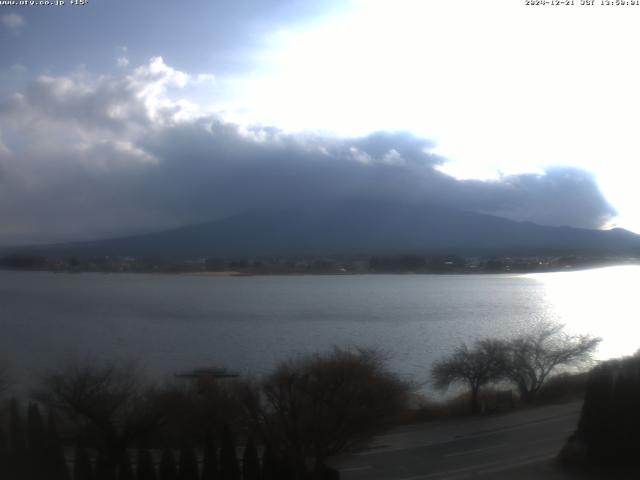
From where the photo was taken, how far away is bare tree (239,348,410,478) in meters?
8.17

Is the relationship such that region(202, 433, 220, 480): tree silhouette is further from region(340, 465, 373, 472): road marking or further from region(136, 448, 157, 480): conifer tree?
region(340, 465, 373, 472): road marking

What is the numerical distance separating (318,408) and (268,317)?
14402 mm

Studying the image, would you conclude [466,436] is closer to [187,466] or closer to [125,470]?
[187,466]

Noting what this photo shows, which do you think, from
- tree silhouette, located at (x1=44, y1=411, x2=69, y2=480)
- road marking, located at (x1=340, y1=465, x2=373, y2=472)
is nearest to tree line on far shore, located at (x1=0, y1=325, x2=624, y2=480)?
tree silhouette, located at (x1=44, y1=411, x2=69, y2=480)

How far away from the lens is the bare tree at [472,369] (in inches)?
543

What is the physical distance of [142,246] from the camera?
133 ft

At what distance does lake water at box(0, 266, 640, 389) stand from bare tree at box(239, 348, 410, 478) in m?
3.20

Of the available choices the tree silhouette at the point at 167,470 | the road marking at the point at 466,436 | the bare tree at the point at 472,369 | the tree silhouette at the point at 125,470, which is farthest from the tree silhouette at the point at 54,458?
the bare tree at the point at 472,369

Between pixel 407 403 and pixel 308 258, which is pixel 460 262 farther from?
pixel 407 403

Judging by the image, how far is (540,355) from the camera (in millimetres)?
14953

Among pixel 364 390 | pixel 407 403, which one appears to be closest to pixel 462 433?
pixel 407 403

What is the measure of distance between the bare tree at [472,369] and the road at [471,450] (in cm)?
200

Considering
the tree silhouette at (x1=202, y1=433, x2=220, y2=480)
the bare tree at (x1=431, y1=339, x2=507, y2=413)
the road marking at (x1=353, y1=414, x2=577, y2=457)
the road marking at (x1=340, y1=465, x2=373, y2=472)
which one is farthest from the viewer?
the bare tree at (x1=431, y1=339, x2=507, y2=413)

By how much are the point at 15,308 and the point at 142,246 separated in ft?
62.8
